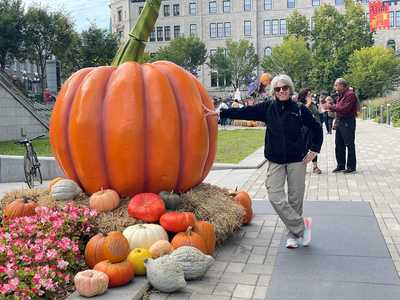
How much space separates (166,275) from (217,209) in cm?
163

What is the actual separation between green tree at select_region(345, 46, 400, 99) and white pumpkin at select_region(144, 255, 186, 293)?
52.4m

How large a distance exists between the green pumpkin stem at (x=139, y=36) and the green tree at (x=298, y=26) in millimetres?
63746

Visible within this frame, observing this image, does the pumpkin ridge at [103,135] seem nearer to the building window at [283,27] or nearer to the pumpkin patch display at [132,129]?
the pumpkin patch display at [132,129]

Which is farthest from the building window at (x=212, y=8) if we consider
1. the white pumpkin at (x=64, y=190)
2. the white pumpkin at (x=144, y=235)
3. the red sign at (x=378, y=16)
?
the white pumpkin at (x=144, y=235)

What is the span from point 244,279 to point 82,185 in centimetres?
235

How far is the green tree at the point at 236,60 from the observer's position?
70.8 meters

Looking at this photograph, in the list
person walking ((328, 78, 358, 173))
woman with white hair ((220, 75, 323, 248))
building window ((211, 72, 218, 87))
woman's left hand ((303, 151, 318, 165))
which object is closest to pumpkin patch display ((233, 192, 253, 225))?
Answer: woman with white hair ((220, 75, 323, 248))

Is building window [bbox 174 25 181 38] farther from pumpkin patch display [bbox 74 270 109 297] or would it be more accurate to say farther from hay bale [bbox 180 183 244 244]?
pumpkin patch display [bbox 74 270 109 297]

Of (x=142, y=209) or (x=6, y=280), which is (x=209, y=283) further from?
(x=6, y=280)

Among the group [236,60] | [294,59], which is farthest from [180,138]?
[236,60]

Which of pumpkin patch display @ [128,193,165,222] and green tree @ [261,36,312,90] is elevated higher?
green tree @ [261,36,312,90]

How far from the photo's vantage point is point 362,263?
4938 millimetres

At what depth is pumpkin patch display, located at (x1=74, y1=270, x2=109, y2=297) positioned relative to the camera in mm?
3971

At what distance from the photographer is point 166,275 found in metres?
4.18
